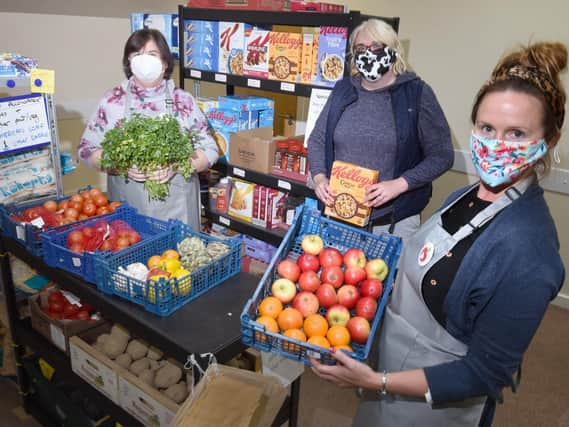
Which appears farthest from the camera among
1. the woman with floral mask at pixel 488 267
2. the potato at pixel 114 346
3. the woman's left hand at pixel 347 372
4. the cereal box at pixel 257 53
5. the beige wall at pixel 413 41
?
the beige wall at pixel 413 41

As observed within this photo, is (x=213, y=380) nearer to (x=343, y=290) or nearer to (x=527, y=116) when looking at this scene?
(x=343, y=290)

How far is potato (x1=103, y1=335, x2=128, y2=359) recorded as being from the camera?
2.18 metres

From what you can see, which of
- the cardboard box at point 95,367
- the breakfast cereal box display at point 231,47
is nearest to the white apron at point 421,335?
the cardboard box at point 95,367

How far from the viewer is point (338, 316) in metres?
1.45

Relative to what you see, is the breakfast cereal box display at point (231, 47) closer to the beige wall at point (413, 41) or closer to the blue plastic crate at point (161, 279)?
the blue plastic crate at point (161, 279)

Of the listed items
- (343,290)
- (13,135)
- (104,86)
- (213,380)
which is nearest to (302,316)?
(343,290)

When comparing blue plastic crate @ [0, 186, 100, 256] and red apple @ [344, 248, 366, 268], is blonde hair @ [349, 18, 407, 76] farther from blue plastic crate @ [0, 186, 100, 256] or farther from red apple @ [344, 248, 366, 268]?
blue plastic crate @ [0, 186, 100, 256]

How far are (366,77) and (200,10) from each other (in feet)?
5.31

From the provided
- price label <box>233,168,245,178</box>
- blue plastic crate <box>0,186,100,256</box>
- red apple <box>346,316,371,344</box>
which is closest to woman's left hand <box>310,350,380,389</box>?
red apple <box>346,316,371,344</box>

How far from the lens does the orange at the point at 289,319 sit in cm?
140

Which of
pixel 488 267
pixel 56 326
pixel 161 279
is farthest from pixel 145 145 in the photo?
pixel 488 267

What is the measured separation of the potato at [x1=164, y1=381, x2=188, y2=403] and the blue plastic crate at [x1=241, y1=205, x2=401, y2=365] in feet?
2.27

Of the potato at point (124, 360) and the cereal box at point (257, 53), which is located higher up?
the cereal box at point (257, 53)

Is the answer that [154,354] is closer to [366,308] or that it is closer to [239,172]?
[366,308]
